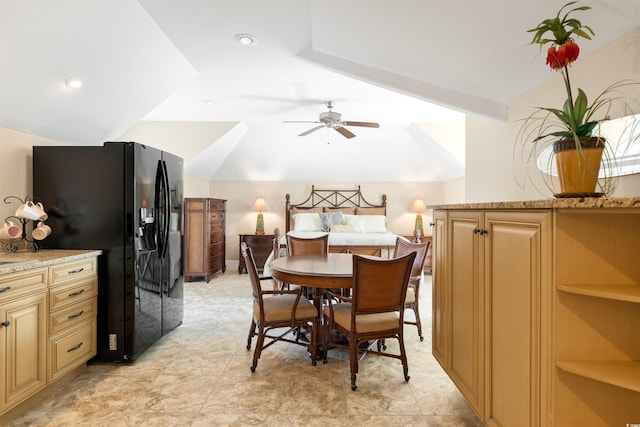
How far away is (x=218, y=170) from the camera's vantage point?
6613 millimetres

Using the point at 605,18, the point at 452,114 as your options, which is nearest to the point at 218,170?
the point at 452,114

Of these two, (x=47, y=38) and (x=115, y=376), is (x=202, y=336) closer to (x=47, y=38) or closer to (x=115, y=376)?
(x=115, y=376)

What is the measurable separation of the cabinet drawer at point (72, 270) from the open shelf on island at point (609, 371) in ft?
9.67

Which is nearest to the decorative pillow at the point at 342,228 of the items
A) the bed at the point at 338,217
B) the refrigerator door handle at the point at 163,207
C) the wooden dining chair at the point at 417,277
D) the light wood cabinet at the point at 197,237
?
the bed at the point at 338,217

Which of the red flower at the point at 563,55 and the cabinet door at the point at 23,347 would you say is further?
the cabinet door at the point at 23,347

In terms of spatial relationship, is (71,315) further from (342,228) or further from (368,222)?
(368,222)

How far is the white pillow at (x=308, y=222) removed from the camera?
21.0ft

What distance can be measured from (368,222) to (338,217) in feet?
2.03

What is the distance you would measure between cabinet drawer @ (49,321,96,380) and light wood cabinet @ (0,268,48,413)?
7cm

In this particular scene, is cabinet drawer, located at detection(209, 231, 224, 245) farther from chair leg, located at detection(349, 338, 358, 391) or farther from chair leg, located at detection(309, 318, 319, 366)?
chair leg, located at detection(349, 338, 358, 391)

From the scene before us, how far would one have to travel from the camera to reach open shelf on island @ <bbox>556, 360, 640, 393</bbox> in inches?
41.4

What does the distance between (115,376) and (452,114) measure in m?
5.02

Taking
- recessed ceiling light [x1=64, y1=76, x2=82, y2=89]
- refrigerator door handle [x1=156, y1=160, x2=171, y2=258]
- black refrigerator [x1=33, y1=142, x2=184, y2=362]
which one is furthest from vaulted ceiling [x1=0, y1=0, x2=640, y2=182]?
refrigerator door handle [x1=156, y1=160, x2=171, y2=258]

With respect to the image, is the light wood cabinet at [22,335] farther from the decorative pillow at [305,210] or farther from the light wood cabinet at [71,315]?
the decorative pillow at [305,210]
